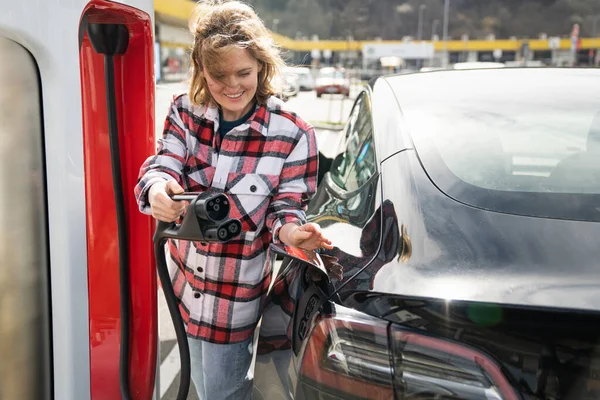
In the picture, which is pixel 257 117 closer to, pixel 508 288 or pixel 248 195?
pixel 248 195

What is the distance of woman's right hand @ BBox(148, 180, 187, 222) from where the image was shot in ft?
4.73

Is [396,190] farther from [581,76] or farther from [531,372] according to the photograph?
[581,76]

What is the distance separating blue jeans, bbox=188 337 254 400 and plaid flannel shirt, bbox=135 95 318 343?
0.04m

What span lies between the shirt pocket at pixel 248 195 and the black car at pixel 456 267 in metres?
0.15

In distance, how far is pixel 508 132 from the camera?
5.67 ft

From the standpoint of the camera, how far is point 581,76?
212cm

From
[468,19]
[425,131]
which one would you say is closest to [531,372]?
[425,131]

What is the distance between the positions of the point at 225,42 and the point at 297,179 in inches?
16.7

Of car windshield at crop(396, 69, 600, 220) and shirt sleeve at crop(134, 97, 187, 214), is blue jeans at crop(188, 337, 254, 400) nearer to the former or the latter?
shirt sleeve at crop(134, 97, 187, 214)

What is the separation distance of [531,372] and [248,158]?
95 centimetres

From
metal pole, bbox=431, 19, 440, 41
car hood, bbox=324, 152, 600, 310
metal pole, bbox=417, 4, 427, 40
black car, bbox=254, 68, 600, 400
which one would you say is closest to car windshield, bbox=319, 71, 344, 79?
black car, bbox=254, 68, 600, 400

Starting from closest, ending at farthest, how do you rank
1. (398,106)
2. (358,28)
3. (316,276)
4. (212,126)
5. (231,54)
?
(316,276), (231,54), (212,126), (398,106), (358,28)

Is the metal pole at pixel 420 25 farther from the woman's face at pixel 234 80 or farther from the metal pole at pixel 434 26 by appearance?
the woman's face at pixel 234 80

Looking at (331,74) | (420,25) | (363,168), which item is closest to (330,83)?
(331,74)
